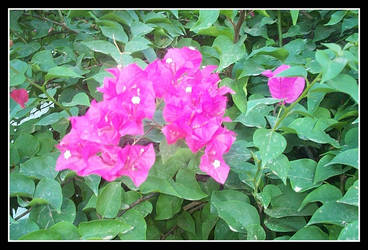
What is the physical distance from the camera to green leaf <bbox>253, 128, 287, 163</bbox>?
0.54m

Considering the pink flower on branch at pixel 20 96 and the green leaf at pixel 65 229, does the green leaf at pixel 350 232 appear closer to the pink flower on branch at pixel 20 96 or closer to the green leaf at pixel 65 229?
the green leaf at pixel 65 229

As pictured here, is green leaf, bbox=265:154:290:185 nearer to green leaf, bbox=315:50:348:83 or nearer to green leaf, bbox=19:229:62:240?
green leaf, bbox=315:50:348:83

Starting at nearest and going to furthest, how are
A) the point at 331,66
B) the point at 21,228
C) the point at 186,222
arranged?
→ the point at 331,66 → the point at 21,228 → the point at 186,222

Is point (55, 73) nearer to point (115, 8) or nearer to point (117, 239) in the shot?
point (115, 8)

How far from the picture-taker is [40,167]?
0.64 meters


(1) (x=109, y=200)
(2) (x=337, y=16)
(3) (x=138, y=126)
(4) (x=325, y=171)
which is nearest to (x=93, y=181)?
(1) (x=109, y=200)

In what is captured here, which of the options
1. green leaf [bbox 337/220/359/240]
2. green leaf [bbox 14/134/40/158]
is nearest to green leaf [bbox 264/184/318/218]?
green leaf [bbox 337/220/359/240]

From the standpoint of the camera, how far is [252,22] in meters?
0.85

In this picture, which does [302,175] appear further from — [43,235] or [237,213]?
[43,235]

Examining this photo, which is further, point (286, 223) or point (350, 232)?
point (286, 223)

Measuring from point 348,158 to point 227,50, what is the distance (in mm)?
271

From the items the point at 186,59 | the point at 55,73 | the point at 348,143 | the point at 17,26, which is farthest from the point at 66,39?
the point at 348,143

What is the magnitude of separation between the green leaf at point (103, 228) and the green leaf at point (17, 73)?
0.27 metres
